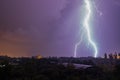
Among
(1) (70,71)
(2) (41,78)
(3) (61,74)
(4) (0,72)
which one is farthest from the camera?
(1) (70,71)

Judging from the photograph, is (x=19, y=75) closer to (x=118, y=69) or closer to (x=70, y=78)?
(x=70, y=78)

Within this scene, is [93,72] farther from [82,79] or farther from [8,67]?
[8,67]

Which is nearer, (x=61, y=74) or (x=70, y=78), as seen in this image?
(x=70, y=78)

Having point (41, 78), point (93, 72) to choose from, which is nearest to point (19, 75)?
point (41, 78)

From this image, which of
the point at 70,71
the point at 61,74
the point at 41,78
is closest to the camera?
the point at 41,78

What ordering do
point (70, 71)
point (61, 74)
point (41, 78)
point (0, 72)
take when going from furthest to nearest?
point (70, 71), point (61, 74), point (0, 72), point (41, 78)

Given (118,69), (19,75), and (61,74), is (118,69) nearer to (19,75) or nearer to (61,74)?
(61,74)

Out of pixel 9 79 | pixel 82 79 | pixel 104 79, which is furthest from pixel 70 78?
pixel 9 79

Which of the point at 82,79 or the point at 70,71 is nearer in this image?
the point at 82,79
